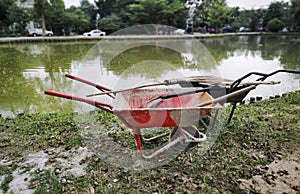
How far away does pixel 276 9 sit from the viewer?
109 ft

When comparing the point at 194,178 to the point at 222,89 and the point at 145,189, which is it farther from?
the point at 222,89

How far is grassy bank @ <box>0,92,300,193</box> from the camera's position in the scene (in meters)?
2.09

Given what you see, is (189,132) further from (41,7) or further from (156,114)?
(41,7)

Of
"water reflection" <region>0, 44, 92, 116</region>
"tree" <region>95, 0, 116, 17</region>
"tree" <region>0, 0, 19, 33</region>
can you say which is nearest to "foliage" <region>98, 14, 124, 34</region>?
"tree" <region>95, 0, 116, 17</region>

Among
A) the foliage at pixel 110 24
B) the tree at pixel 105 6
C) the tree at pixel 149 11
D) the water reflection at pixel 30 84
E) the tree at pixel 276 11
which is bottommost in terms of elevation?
the water reflection at pixel 30 84

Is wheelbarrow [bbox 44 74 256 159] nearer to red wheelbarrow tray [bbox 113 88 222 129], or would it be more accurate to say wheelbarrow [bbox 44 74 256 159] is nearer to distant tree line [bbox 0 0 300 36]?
red wheelbarrow tray [bbox 113 88 222 129]

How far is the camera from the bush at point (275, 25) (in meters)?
31.7

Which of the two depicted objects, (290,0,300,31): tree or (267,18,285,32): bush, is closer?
(290,0,300,31): tree

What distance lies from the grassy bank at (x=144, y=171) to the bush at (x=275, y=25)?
111 ft

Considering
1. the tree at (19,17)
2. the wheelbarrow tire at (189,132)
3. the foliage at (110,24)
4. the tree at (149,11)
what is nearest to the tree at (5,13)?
the tree at (19,17)

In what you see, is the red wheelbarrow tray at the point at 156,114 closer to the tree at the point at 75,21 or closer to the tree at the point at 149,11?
the tree at the point at 149,11

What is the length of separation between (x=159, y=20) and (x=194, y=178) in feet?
84.3

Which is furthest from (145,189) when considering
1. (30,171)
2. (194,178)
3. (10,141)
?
(10,141)

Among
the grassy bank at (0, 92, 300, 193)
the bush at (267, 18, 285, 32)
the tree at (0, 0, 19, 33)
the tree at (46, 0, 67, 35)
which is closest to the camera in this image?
the grassy bank at (0, 92, 300, 193)
